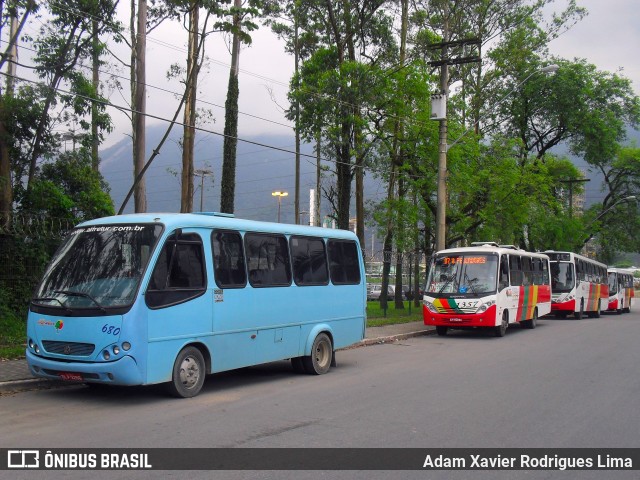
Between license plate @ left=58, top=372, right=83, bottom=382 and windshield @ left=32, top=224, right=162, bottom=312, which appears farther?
windshield @ left=32, top=224, right=162, bottom=312

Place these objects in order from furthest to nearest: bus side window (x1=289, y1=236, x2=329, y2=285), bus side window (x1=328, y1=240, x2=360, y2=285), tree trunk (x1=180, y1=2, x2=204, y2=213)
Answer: tree trunk (x1=180, y1=2, x2=204, y2=213) → bus side window (x1=328, y1=240, x2=360, y2=285) → bus side window (x1=289, y1=236, x2=329, y2=285)

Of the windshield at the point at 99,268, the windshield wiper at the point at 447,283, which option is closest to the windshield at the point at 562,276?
the windshield wiper at the point at 447,283

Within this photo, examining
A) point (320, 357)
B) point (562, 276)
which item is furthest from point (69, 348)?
point (562, 276)

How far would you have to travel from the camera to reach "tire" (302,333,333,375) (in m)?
12.3

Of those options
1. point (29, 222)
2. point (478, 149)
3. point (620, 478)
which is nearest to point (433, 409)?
point (620, 478)

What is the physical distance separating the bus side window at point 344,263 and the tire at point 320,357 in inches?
46.4

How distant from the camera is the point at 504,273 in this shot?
71.8 feet

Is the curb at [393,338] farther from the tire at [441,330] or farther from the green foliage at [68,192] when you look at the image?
the green foliage at [68,192]

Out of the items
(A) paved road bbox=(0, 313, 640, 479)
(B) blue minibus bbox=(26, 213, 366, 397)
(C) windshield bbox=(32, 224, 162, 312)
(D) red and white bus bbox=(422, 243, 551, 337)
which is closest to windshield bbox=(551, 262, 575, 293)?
(D) red and white bus bbox=(422, 243, 551, 337)

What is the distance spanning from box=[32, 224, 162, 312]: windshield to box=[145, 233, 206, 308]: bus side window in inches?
9.1

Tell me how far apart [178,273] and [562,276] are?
26.9m

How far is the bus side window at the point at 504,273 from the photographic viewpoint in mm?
21547

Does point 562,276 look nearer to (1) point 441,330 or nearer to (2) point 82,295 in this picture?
(1) point 441,330

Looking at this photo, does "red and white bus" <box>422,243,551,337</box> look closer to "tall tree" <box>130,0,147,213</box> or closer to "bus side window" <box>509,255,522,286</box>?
"bus side window" <box>509,255,522,286</box>
